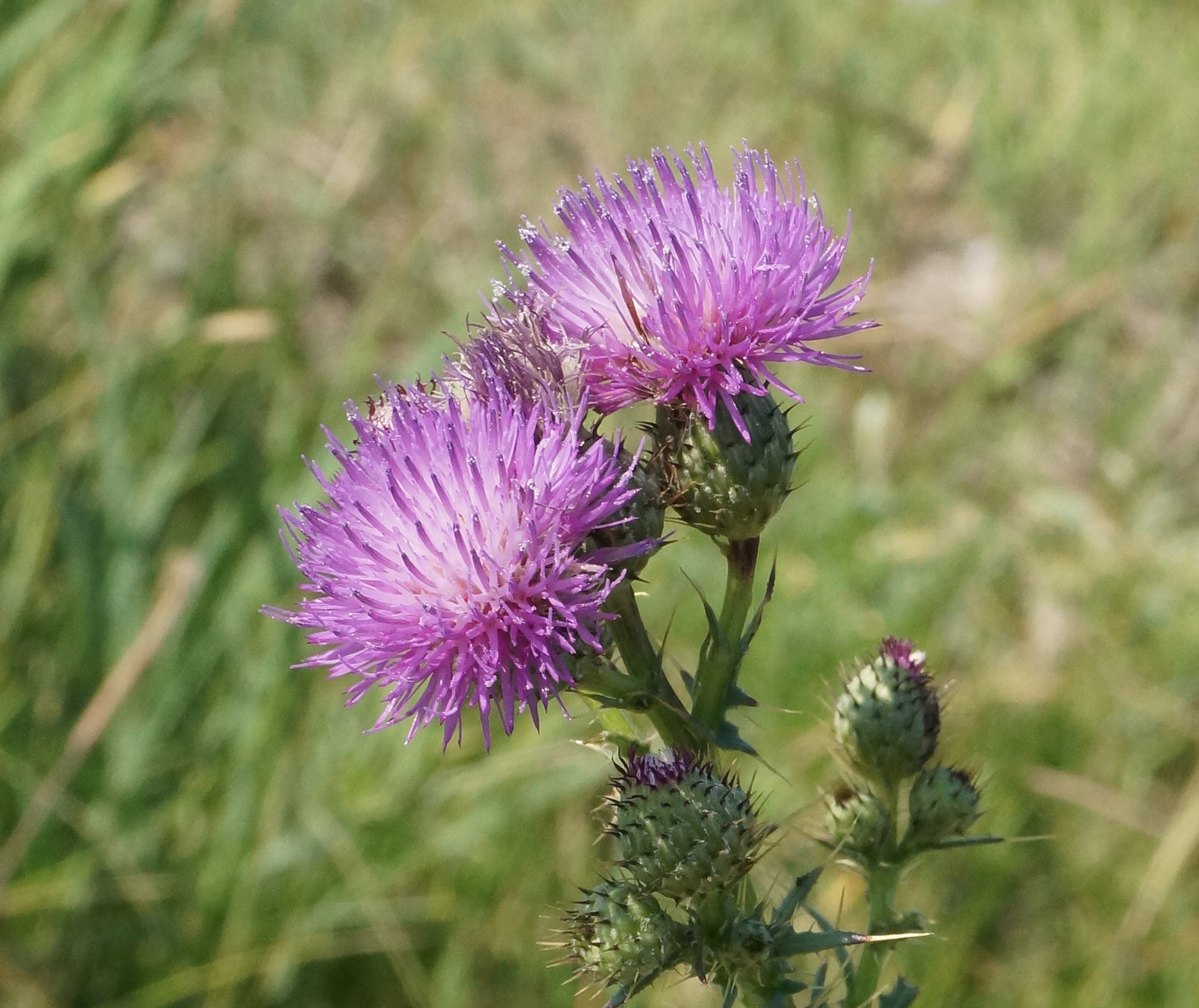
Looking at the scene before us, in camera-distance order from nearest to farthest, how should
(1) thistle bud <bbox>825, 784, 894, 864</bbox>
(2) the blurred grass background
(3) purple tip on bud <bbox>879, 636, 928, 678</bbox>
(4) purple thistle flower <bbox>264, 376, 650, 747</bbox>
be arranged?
(4) purple thistle flower <bbox>264, 376, 650, 747</bbox>, (1) thistle bud <bbox>825, 784, 894, 864</bbox>, (3) purple tip on bud <bbox>879, 636, 928, 678</bbox>, (2) the blurred grass background

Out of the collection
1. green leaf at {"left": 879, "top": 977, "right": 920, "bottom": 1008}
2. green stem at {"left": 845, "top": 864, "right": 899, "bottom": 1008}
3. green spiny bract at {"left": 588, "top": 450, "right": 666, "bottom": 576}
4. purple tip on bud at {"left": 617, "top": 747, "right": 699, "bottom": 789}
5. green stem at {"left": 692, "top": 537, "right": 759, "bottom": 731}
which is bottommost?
green leaf at {"left": 879, "top": 977, "right": 920, "bottom": 1008}

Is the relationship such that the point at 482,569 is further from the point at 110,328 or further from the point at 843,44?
the point at 843,44

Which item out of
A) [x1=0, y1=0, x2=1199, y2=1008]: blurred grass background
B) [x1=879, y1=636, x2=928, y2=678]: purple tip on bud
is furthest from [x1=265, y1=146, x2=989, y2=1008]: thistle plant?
[x1=0, y1=0, x2=1199, y2=1008]: blurred grass background

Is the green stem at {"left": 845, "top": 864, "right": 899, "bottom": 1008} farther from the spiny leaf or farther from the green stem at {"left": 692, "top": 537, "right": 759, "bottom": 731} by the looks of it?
the green stem at {"left": 692, "top": 537, "right": 759, "bottom": 731}

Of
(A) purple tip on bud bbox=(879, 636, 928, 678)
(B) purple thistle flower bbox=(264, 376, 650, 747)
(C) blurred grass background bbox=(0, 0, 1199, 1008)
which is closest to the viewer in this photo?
(B) purple thistle flower bbox=(264, 376, 650, 747)

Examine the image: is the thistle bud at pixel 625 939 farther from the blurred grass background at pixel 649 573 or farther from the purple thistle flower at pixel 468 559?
the blurred grass background at pixel 649 573

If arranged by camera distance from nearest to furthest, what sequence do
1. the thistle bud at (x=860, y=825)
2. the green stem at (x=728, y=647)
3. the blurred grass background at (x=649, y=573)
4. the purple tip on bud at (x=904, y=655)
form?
1. the green stem at (x=728, y=647)
2. the thistle bud at (x=860, y=825)
3. the purple tip on bud at (x=904, y=655)
4. the blurred grass background at (x=649, y=573)

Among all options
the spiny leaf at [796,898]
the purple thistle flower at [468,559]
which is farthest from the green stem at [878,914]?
the purple thistle flower at [468,559]
